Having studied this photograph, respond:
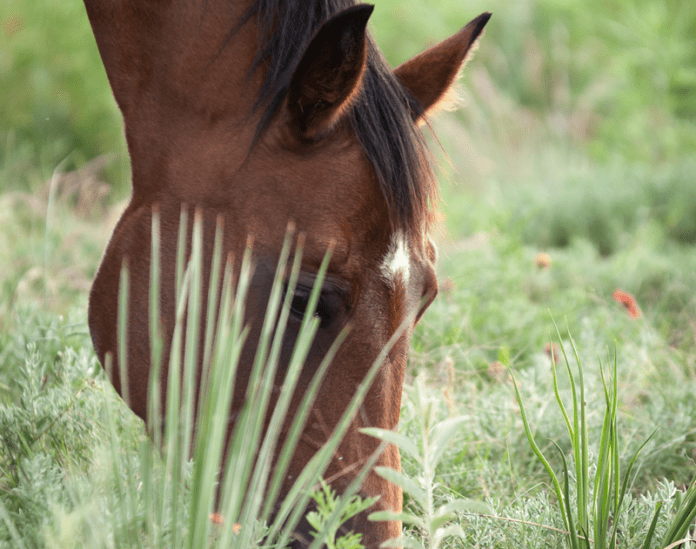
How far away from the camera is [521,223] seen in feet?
12.7

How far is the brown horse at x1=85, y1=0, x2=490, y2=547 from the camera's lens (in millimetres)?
1335

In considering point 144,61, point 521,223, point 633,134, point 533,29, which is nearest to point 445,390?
point 144,61

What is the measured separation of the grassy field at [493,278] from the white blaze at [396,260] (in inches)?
11.0

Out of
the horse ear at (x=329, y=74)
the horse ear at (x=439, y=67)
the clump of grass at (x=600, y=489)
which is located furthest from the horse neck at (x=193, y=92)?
the clump of grass at (x=600, y=489)

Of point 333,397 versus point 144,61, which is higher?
point 144,61

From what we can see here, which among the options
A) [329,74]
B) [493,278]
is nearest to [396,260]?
[329,74]

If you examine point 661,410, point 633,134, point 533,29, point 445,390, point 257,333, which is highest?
point 533,29

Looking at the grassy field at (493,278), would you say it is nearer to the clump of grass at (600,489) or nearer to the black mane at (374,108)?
the clump of grass at (600,489)

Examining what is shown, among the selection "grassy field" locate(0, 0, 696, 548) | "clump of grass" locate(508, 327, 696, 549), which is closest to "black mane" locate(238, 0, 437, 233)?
"grassy field" locate(0, 0, 696, 548)

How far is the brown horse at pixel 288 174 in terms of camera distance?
1.33 metres

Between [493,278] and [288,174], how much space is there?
2.31 m

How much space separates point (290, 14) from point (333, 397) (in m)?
0.95

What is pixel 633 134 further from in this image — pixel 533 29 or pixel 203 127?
pixel 203 127

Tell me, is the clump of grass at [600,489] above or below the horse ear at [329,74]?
below
